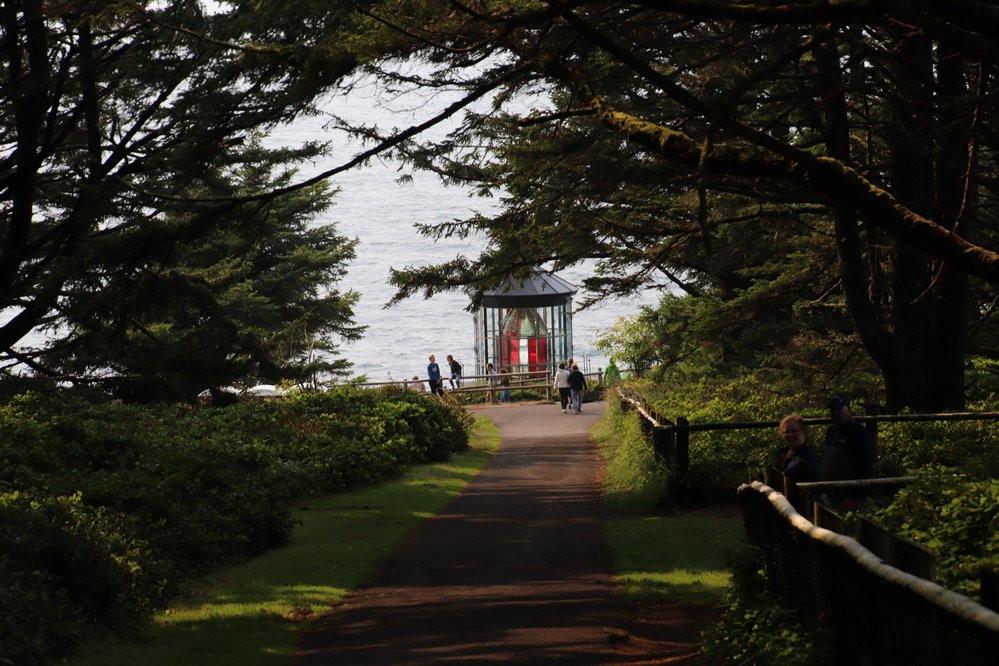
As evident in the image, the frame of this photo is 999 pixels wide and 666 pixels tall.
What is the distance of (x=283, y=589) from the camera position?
450 inches

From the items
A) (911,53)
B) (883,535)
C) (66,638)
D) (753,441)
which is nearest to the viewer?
(883,535)

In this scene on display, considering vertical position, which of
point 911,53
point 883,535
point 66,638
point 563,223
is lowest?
point 66,638

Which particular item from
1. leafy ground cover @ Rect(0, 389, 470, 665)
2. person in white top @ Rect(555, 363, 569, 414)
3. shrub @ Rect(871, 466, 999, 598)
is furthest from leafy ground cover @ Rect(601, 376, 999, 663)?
leafy ground cover @ Rect(0, 389, 470, 665)

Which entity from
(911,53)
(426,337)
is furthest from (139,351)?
(426,337)

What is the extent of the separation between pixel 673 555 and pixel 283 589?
3.96m

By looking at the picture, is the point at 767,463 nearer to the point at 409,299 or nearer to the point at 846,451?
the point at 846,451

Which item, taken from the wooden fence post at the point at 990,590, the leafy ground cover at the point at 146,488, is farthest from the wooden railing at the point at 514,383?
the wooden fence post at the point at 990,590

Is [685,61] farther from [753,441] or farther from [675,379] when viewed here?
[675,379]

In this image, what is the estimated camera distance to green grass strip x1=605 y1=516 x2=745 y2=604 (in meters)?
10.7

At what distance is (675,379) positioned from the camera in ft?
113

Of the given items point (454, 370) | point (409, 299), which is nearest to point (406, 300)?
point (409, 299)

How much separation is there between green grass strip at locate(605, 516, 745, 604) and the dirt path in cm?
25

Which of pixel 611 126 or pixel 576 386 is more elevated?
pixel 611 126

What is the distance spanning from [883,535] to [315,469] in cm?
1470
